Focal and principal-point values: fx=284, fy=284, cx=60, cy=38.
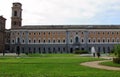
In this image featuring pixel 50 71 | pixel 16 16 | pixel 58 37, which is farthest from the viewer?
pixel 16 16

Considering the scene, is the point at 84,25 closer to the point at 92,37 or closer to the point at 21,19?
the point at 92,37

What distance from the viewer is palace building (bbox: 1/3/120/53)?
10938cm

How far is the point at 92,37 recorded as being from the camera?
360ft

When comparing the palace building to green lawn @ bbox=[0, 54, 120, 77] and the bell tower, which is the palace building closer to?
the bell tower

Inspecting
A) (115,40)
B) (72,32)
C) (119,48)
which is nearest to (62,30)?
(72,32)

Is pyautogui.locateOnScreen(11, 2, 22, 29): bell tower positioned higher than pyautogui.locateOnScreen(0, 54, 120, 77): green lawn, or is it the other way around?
pyautogui.locateOnScreen(11, 2, 22, 29): bell tower

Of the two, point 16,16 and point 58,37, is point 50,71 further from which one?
point 16,16

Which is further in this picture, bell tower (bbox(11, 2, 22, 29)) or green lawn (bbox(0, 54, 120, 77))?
bell tower (bbox(11, 2, 22, 29))

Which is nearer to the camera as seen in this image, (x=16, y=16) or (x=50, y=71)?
(x=50, y=71)

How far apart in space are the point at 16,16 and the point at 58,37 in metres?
18.9

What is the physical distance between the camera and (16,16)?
372 feet

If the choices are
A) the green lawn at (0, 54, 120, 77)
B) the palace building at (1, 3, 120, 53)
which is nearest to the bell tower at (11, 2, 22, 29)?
the palace building at (1, 3, 120, 53)

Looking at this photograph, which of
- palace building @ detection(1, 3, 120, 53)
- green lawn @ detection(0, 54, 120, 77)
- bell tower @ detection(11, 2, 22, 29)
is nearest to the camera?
green lawn @ detection(0, 54, 120, 77)

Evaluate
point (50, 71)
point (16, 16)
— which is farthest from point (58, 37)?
point (50, 71)
